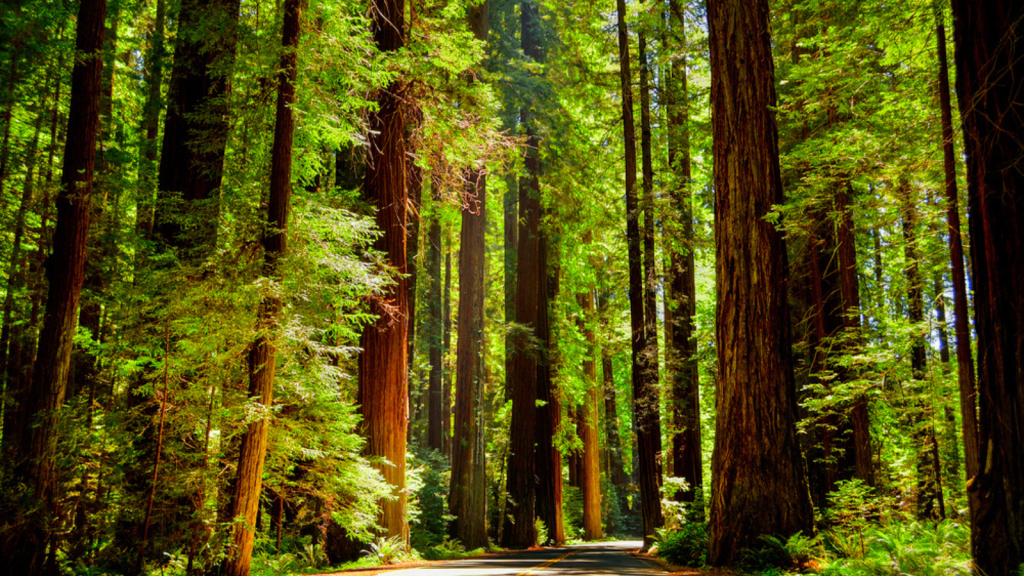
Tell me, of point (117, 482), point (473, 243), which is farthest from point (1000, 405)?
point (473, 243)

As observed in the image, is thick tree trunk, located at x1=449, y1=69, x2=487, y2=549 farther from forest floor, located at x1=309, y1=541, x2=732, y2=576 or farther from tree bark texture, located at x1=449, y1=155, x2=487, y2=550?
forest floor, located at x1=309, y1=541, x2=732, y2=576

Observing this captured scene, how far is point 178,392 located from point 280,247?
222 cm

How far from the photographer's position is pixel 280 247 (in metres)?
7.61

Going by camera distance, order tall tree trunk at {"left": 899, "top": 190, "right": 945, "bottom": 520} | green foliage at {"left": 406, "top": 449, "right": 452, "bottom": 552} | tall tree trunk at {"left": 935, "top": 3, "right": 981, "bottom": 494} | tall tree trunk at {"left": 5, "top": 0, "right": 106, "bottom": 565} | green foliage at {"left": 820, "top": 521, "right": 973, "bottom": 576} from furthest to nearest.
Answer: green foliage at {"left": 406, "top": 449, "right": 452, "bottom": 552} → tall tree trunk at {"left": 899, "top": 190, "right": 945, "bottom": 520} → tall tree trunk at {"left": 5, "top": 0, "right": 106, "bottom": 565} → tall tree trunk at {"left": 935, "top": 3, "right": 981, "bottom": 494} → green foliage at {"left": 820, "top": 521, "right": 973, "bottom": 576}

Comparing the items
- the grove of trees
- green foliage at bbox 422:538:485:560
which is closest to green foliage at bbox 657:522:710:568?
the grove of trees

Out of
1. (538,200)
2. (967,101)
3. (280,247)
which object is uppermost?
(538,200)

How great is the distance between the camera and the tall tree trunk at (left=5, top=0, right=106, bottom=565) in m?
7.82

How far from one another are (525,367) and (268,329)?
40.0ft

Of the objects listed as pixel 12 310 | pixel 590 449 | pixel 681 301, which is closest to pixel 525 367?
pixel 681 301

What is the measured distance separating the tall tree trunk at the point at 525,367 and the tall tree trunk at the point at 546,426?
19 centimetres

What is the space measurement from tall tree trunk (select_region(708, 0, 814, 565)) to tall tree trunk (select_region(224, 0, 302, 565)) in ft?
18.1

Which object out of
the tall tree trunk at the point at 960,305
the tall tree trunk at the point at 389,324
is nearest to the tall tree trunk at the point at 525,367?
the tall tree trunk at the point at 389,324

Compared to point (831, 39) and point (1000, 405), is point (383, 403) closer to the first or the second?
point (1000, 405)

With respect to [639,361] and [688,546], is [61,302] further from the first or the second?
[639,361]
